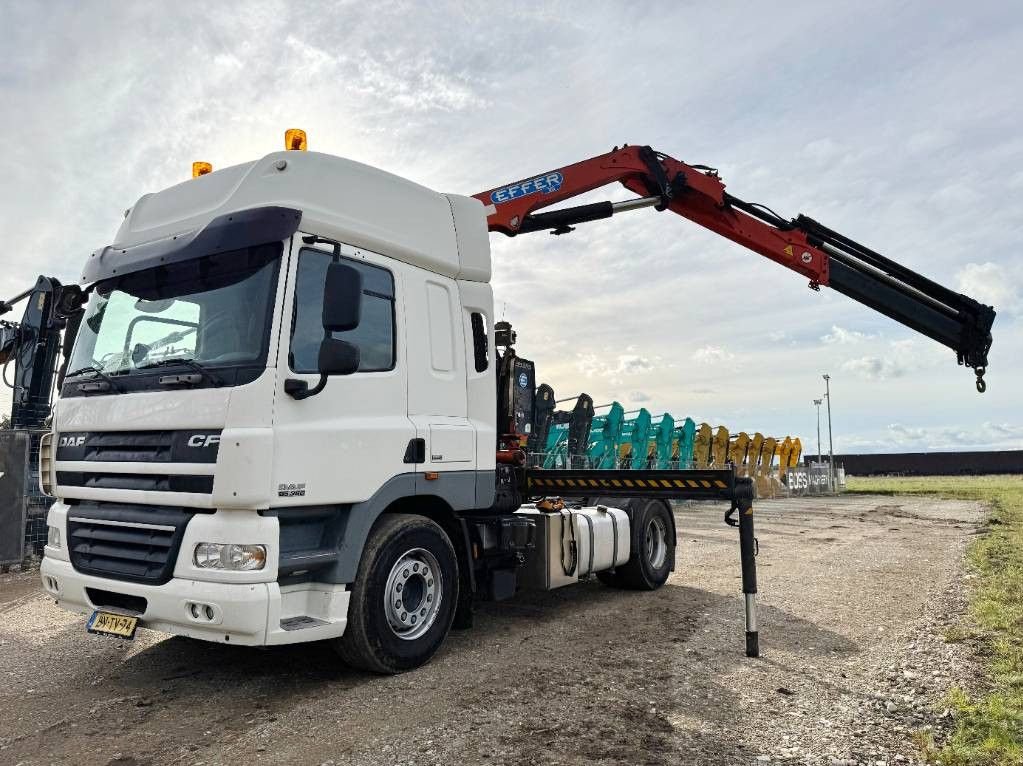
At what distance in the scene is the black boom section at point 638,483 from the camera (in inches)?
251

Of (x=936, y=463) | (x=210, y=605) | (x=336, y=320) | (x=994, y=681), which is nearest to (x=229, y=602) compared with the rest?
(x=210, y=605)

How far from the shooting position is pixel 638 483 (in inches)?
272

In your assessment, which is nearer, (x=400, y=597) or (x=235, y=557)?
(x=235, y=557)

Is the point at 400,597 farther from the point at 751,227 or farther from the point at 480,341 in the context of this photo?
the point at 751,227

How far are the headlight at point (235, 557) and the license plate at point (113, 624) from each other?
0.73m

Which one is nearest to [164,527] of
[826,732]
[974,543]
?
[826,732]

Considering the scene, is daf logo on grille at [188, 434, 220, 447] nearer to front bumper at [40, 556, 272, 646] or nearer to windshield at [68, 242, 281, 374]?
windshield at [68, 242, 281, 374]

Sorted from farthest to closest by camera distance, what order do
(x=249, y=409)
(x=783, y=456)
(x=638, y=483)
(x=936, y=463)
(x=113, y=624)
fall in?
(x=936, y=463) → (x=783, y=456) → (x=638, y=483) → (x=113, y=624) → (x=249, y=409)

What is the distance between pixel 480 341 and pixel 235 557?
2630 millimetres

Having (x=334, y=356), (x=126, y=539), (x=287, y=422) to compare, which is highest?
(x=334, y=356)

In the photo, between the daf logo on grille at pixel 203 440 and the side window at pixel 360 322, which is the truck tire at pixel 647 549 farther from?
the daf logo on grille at pixel 203 440

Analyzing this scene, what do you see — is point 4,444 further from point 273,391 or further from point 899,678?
point 899,678

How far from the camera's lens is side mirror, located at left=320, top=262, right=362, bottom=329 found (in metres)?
4.52

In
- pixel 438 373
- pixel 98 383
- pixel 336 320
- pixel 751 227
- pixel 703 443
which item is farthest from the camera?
pixel 703 443
